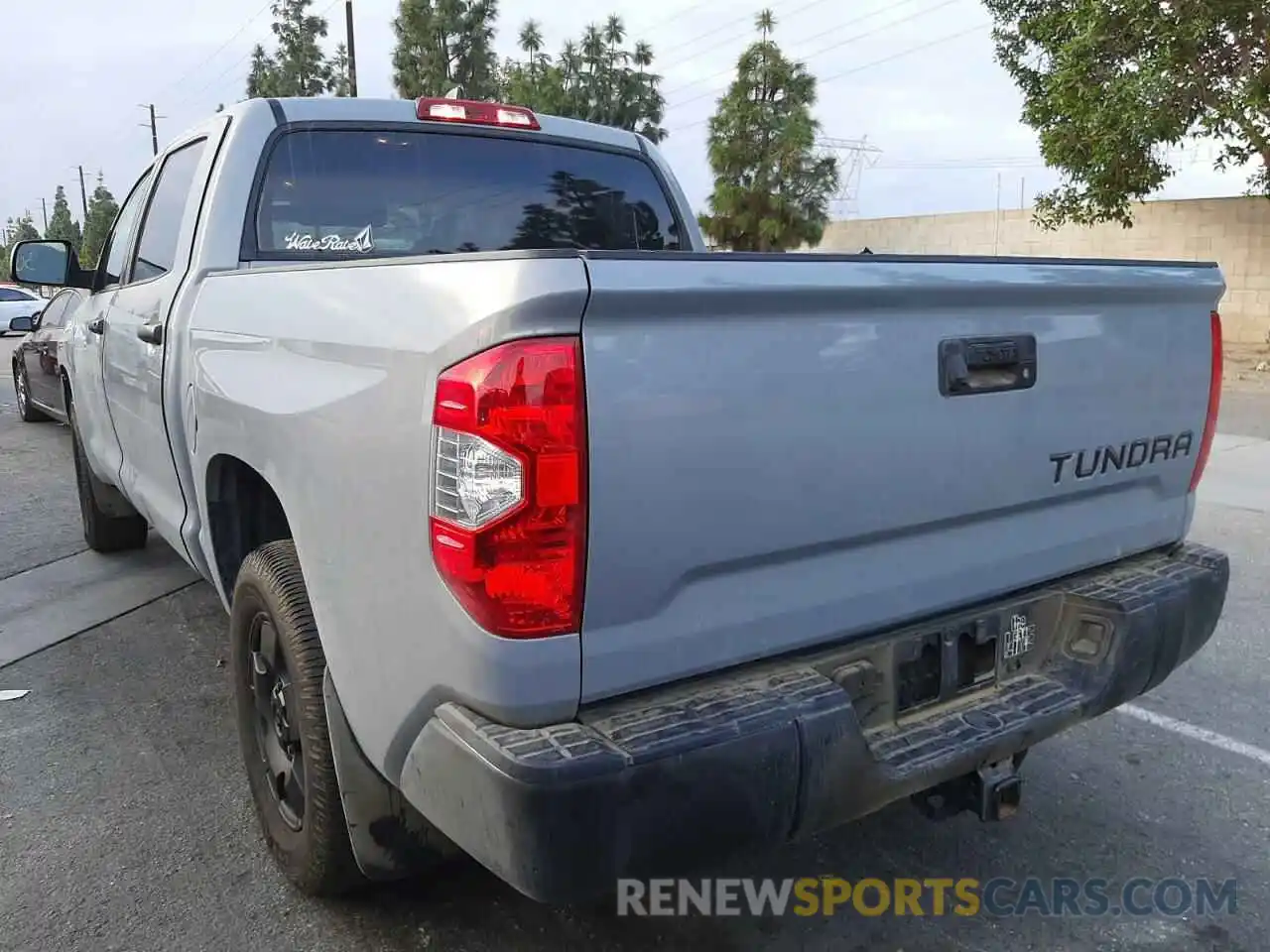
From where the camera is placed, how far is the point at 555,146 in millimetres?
3969

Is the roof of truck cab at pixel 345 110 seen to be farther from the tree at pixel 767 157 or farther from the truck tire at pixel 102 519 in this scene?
the tree at pixel 767 157

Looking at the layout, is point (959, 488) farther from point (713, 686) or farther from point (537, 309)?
point (537, 309)

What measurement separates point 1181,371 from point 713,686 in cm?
156

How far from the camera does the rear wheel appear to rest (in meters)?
11.1

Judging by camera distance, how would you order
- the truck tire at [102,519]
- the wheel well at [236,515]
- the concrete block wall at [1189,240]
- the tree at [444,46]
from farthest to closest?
the tree at [444,46] < the concrete block wall at [1189,240] < the truck tire at [102,519] < the wheel well at [236,515]

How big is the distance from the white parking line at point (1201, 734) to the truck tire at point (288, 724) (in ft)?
8.41

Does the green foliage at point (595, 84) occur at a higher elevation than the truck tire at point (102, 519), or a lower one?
higher

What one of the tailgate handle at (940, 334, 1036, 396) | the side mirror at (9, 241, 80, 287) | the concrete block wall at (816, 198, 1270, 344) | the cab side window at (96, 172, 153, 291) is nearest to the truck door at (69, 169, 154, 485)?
the cab side window at (96, 172, 153, 291)

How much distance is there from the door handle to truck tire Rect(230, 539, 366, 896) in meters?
1.07

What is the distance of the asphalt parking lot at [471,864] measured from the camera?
8.47 feet

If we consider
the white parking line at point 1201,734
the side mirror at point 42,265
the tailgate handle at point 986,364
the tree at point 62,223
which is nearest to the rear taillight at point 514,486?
the tailgate handle at point 986,364

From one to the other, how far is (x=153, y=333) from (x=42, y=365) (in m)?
7.57

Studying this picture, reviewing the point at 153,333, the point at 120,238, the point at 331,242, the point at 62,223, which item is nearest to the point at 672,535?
the point at 331,242

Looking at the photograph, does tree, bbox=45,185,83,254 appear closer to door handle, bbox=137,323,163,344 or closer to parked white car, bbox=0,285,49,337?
parked white car, bbox=0,285,49,337
